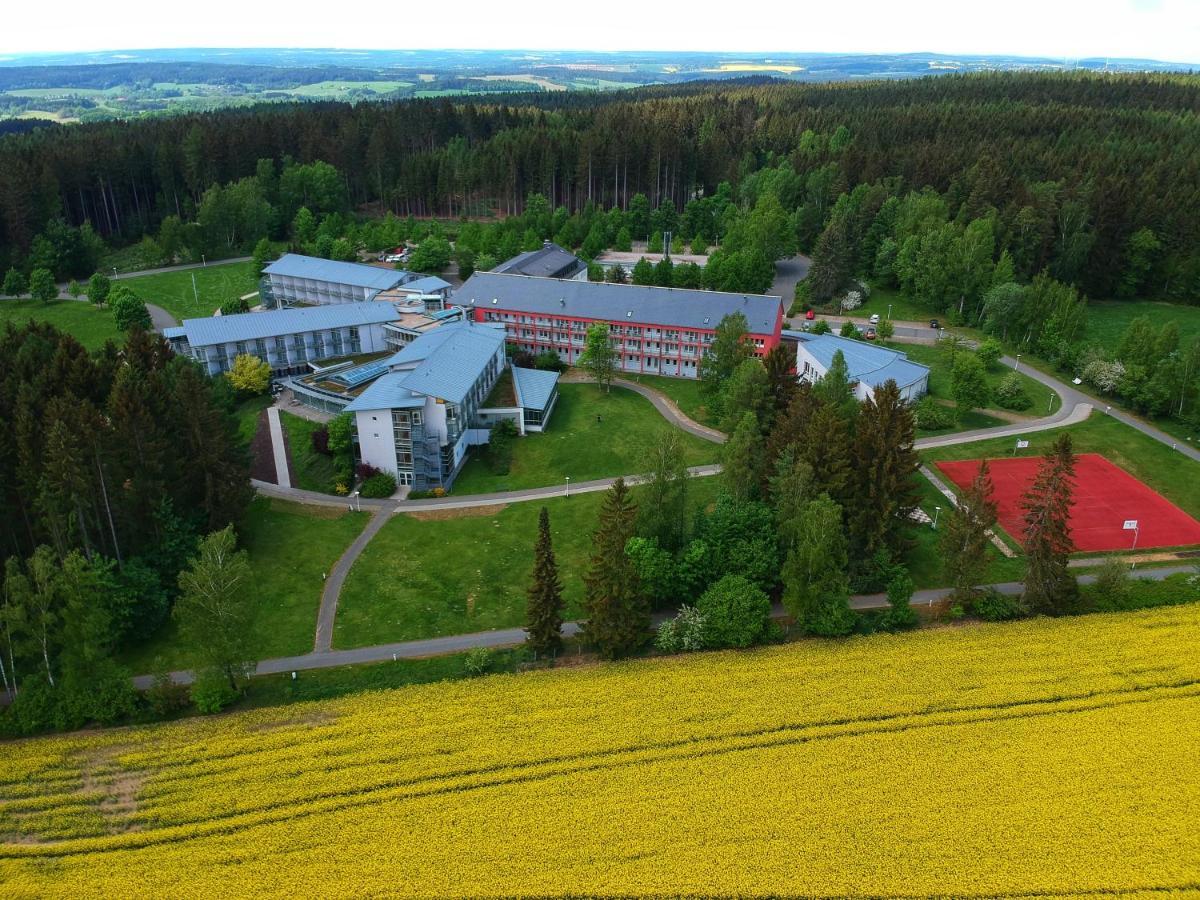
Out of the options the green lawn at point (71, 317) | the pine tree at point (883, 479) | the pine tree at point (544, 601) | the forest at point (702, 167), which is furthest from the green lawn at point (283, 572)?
the forest at point (702, 167)

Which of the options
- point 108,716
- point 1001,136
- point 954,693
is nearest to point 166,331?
point 108,716

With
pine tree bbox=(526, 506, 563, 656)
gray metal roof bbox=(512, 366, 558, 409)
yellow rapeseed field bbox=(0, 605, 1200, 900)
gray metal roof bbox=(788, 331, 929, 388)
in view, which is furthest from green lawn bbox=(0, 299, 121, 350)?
gray metal roof bbox=(788, 331, 929, 388)

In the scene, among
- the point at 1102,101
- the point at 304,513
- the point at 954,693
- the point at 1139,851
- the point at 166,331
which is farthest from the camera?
the point at 1102,101

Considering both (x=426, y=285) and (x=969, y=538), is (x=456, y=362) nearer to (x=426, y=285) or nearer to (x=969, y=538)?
(x=426, y=285)

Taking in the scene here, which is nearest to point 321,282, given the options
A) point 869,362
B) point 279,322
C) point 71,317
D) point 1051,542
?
point 279,322

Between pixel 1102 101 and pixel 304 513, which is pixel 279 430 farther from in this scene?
pixel 1102 101

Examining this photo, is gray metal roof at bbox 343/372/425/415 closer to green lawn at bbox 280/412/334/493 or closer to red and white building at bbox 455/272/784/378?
green lawn at bbox 280/412/334/493
